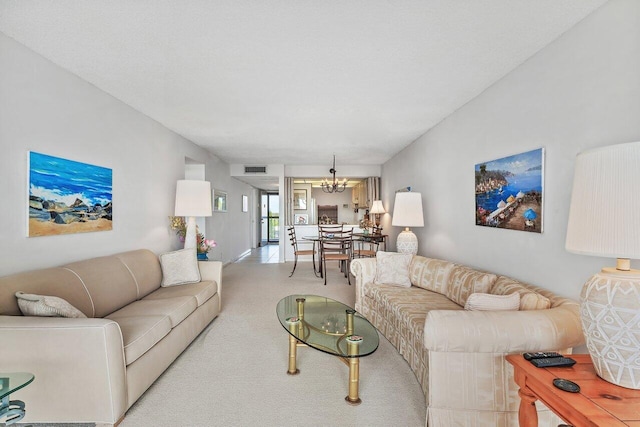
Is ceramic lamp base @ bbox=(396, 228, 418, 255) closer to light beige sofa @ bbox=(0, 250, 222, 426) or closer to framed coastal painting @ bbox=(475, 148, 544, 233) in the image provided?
framed coastal painting @ bbox=(475, 148, 544, 233)

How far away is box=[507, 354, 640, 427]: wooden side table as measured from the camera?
3.56ft

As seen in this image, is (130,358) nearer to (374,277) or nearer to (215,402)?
(215,402)

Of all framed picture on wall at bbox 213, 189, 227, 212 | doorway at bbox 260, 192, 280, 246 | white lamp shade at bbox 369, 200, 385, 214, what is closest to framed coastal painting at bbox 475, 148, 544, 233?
white lamp shade at bbox 369, 200, 385, 214

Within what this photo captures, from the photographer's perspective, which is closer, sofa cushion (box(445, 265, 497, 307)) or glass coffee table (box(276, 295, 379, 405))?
glass coffee table (box(276, 295, 379, 405))

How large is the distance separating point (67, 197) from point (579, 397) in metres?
3.61

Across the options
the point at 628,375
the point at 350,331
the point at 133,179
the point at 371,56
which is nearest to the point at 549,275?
the point at 628,375

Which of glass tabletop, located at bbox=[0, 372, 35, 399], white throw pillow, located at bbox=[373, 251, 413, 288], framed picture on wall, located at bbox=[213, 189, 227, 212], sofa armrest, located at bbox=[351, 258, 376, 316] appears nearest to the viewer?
glass tabletop, located at bbox=[0, 372, 35, 399]

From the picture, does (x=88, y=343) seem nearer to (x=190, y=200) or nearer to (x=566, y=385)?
(x=566, y=385)

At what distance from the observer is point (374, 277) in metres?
3.79

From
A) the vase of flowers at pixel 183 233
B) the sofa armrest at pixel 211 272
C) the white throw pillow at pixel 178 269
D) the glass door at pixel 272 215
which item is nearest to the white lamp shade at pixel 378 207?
the vase of flowers at pixel 183 233

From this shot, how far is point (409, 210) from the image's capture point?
451cm

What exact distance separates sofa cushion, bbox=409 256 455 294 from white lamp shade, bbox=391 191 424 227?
78 cm

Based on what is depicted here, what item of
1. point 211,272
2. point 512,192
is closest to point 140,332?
point 211,272

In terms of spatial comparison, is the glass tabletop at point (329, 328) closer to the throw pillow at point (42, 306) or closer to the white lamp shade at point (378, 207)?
the throw pillow at point (42, 306)
